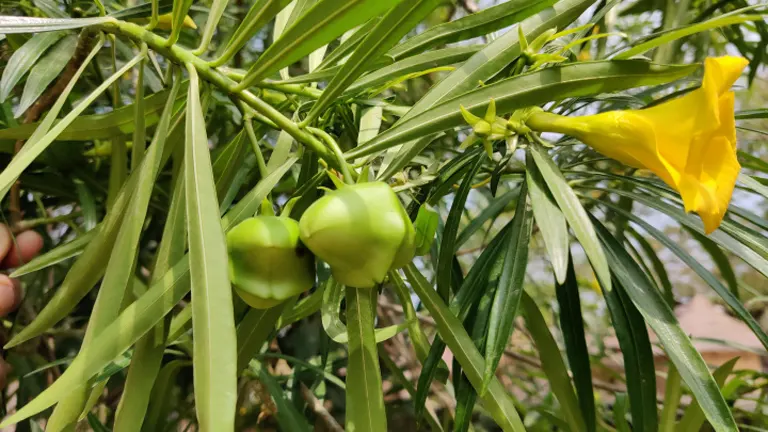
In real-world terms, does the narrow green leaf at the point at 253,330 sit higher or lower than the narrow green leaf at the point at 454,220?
lower

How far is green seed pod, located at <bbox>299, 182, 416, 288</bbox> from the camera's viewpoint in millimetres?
378

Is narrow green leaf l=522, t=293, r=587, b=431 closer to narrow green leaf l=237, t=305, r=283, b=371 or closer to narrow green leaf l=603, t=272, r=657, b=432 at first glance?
narrow green leaf l=603, t=272, r=657, b=432

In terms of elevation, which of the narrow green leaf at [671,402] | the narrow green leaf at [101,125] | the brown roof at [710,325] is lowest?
the brown roof at [710,325]

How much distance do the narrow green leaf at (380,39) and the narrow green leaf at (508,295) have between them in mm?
214

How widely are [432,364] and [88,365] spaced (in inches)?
11.9

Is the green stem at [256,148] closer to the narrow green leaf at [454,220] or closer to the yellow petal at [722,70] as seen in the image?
the narrow green leaf at [454,220]

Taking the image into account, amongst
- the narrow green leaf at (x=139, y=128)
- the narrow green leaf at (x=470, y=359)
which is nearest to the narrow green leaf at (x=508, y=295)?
the narrow green leaf at (x=470, y=359)

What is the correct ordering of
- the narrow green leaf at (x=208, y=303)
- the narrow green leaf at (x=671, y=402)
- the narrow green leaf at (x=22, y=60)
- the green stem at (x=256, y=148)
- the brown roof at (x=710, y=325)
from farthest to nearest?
the brown roof at (x=710, y=325) → the narrow green leaf at (x=671, y=402) → the narrow green leaf at (x=22, y=60) → the green stem at (x=256, y=148) → the narrow green leaf at (x=208, y=303)

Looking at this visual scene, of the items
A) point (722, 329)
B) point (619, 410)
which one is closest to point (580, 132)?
point (619, 410)

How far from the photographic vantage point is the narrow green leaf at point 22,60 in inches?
24.9

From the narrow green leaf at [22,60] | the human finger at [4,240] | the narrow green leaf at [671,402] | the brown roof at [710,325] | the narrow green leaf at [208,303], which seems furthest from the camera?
the brown roof at [710,325]

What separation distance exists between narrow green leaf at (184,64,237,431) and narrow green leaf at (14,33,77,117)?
0.34 m

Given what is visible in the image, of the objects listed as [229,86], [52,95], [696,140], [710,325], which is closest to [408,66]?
[229,86]

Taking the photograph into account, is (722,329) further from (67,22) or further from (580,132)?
(67,22)
